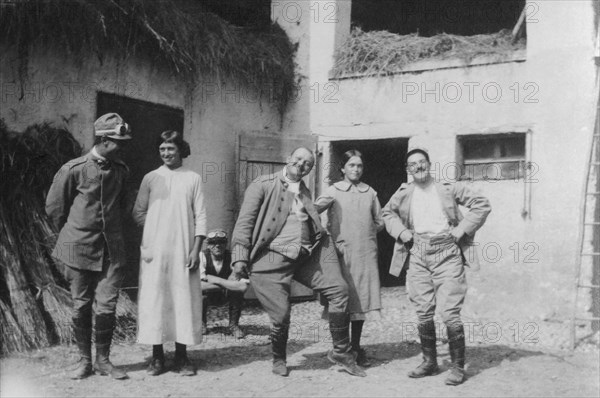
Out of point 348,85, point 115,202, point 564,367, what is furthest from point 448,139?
point 115,202

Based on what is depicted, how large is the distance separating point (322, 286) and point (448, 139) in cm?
386

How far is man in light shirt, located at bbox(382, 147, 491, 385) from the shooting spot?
14.9ft

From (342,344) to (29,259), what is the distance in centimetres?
280

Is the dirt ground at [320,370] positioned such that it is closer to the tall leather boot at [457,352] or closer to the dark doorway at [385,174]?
the tall leather boot at [457,352]

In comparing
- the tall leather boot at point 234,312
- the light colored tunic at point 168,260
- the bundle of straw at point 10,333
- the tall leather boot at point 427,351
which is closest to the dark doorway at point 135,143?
the tall leather boot at point 234,312

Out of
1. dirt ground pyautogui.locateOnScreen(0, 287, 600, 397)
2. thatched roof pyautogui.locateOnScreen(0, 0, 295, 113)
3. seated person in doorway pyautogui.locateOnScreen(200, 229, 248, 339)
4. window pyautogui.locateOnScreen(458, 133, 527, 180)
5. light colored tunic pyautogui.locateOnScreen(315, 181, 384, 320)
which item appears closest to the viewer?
dirt ground pyautogui.locateOnScreen(0, 287, 600, 397)

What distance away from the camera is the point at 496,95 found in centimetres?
761

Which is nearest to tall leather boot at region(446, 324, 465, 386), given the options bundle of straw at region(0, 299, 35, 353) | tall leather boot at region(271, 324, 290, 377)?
tall leather boot at region(271, 324, 290, 377)

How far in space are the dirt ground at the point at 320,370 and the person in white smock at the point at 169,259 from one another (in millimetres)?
318

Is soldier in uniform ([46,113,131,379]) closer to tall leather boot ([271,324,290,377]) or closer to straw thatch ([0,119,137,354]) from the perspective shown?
straw thatch ([0,119,137,354])

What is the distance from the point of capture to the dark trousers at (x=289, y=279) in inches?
179

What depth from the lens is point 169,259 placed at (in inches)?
179

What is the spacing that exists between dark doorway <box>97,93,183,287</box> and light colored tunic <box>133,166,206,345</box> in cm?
209

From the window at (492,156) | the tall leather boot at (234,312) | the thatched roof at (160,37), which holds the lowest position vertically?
the tall leather boot at (234,312)
